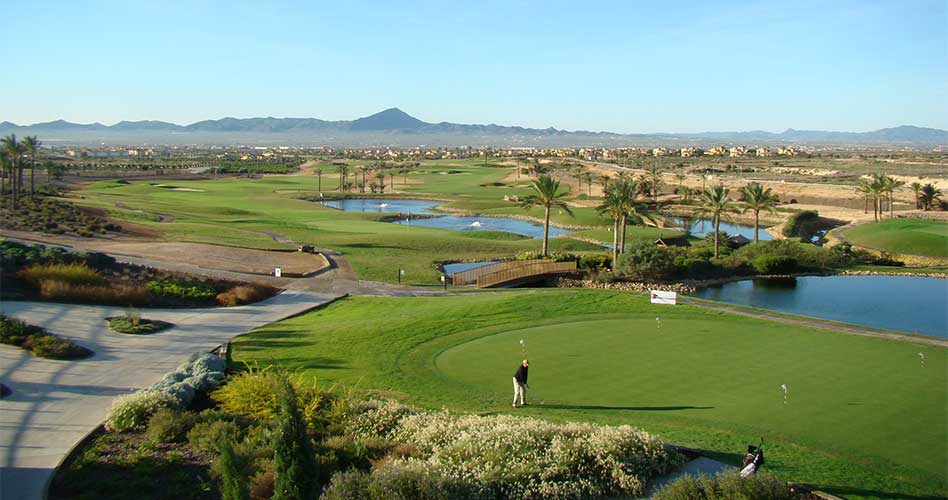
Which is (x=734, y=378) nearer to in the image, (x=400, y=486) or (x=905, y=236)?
(x=400, y=486)

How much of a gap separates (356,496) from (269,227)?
56823 mm

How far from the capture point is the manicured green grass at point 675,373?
14.6m

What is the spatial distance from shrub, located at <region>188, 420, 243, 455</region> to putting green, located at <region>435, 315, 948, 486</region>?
661 centimetres

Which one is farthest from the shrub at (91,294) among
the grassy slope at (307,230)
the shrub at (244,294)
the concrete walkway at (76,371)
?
the grassy slope at (307,230)

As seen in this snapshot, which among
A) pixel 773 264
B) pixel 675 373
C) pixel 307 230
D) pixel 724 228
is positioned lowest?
pixel 724 228

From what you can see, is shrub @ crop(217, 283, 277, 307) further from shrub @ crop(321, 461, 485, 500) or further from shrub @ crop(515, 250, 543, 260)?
shrub @ crop(321, 461, 485, 500)

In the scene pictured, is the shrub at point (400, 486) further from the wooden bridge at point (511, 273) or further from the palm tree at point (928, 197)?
the palm tree at point (928, 197)

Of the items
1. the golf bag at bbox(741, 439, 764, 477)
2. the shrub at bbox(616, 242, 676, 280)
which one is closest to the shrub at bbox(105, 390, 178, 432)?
the golf bag at bbox(741, 439, 764, 477)

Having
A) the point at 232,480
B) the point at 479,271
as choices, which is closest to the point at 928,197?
the point at 479,271

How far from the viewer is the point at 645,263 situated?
142 ft

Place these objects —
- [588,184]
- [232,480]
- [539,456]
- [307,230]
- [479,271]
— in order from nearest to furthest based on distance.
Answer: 1. [232,480]
2. [539,456]
3. [479,271]
4. [307,230]
5. [588,184]

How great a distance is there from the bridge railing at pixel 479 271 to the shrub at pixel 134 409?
82.8 feet

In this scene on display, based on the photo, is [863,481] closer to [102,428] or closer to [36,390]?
[102,428]

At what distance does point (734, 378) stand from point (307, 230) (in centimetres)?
4996
